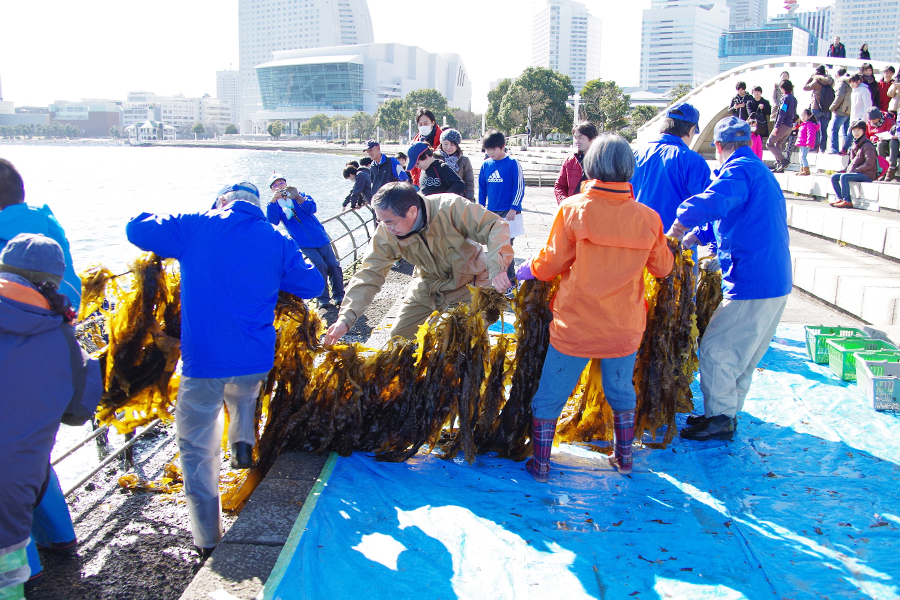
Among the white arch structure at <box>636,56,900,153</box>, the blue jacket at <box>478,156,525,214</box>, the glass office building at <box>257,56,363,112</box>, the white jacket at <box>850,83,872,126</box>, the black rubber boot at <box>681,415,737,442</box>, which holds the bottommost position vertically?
the black rubber boot at <box>681,415,737,442</box>

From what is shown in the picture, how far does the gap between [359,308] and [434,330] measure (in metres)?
0.49

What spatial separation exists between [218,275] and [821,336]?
4402 millimetres

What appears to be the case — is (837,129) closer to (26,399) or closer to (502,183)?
(502,183)

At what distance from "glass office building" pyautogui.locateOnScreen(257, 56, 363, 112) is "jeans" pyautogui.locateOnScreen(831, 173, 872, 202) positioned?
154342 millimetres

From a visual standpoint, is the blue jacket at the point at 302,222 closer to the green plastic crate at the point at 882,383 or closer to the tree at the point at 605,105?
the green plastic crate at the point at 882,383

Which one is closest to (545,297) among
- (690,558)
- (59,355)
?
(690,558)

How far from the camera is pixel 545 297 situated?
346cm

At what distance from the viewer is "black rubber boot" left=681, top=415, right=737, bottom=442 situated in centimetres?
364

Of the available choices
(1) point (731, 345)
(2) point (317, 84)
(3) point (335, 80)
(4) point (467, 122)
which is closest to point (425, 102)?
(4) point (467, 122)

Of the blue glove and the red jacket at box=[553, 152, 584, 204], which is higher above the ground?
the red jacket at box=[553, 152, 584, 204]

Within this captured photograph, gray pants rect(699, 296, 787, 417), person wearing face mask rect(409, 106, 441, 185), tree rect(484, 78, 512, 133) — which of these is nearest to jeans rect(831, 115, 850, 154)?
person wearing face mask rect(409, 106, 441, 185)

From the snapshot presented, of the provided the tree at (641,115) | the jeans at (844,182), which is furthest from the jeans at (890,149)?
the tree at (641,115)

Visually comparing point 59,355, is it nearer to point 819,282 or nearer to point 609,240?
point 609,240

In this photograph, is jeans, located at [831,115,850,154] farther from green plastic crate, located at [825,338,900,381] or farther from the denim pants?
the denim pants
